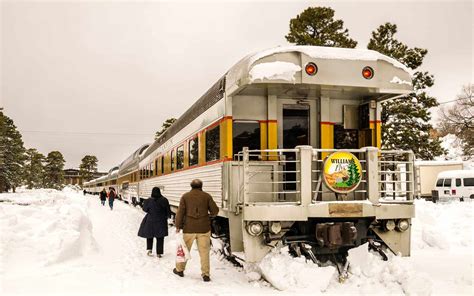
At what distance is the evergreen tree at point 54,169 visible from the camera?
9338 cm

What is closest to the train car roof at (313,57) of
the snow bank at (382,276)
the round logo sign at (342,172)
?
the round logo sign at (342,172)

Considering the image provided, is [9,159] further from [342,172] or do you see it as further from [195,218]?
[342,172]

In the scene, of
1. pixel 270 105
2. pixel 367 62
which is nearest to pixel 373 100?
pixel 367 62

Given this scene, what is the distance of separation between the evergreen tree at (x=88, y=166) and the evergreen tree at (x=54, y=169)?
47026 mm

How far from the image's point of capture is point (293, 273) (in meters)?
7.04

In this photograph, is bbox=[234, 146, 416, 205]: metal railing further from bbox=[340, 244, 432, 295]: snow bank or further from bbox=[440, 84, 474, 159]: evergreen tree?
bbox=[440, 84, 474, 159]: evergreen tree

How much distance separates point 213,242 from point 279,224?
135 inches

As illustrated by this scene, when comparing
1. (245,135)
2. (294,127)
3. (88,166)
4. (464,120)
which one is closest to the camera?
(245,135)

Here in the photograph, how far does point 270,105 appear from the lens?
8.66m

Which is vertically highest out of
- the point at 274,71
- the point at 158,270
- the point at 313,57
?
the point at 313,57

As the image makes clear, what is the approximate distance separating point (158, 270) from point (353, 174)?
12.6 feet

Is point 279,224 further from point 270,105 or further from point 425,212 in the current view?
point 425,212

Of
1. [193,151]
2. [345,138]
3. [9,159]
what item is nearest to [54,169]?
[9,159]

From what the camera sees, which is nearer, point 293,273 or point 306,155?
point 293,273
